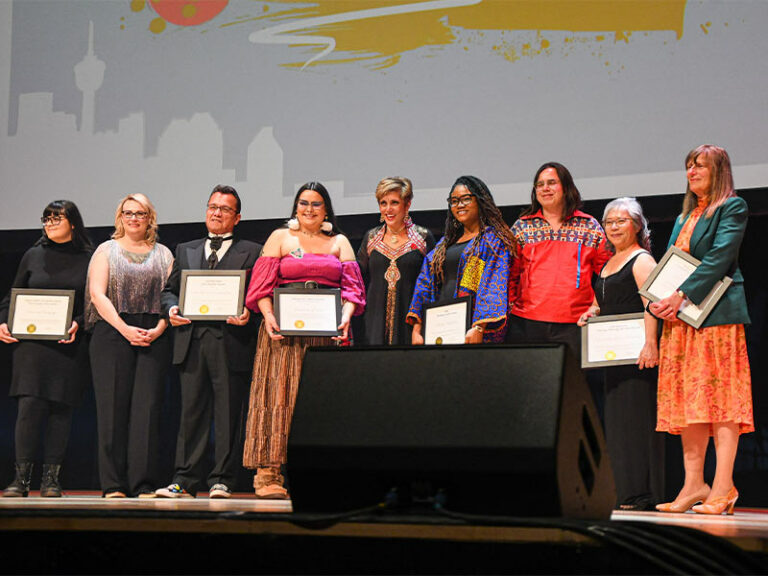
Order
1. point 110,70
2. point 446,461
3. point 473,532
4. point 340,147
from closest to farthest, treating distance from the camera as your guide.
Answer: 1. point 473,532
2. point 446,461
3. point 340,147
4. point 110,70

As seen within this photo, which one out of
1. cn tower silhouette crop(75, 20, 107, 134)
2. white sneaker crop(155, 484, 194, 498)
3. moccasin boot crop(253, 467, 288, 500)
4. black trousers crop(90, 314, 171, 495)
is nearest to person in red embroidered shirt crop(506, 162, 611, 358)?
moccasin boot crop(253, 467, 288, 500)

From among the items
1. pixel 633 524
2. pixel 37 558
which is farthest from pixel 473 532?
pixel 37 558

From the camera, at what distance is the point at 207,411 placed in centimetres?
452

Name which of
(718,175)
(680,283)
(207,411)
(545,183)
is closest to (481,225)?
(545,183)

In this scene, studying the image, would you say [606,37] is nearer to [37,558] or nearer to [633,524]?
[633,524]

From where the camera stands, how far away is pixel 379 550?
5.51 ft

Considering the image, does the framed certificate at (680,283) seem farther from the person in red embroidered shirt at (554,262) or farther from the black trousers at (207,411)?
the black trousers at (207,411)

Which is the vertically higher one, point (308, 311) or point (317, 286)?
point (317, 286)

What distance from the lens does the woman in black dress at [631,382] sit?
13.1 feet

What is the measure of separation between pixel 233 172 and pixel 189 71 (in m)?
0.71

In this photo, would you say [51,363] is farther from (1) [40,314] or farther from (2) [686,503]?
(2) [686,503]

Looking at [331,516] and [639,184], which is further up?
[639,184]

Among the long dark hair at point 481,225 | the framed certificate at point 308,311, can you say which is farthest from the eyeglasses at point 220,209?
the long dark hair at point 481,225

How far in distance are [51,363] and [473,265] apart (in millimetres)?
2261
